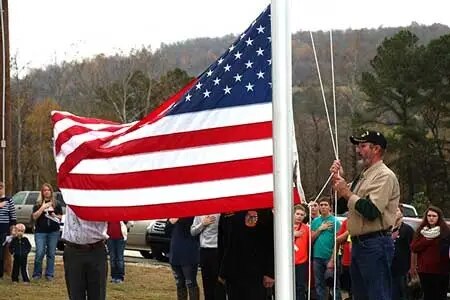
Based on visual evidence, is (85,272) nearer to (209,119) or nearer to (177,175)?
(177,175)

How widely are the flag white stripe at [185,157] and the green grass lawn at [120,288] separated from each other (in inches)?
324

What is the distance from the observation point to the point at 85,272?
345 inches

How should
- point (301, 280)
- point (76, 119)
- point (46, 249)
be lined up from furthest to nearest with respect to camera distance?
point (46, 249) → point (301, 280) → point (76, 119)

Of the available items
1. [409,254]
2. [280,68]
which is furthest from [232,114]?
[409,254]

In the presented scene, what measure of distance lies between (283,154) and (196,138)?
111 cm

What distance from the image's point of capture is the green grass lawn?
13.8m

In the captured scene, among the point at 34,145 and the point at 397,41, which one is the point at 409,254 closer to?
the point at 397,41

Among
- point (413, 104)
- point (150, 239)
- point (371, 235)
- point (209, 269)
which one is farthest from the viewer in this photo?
point (413, 104)

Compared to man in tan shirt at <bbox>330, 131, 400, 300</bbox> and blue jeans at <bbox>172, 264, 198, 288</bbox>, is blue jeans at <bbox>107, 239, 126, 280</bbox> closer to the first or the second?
blue jeans at <bbox>172, 264, 198, 288</bbox>

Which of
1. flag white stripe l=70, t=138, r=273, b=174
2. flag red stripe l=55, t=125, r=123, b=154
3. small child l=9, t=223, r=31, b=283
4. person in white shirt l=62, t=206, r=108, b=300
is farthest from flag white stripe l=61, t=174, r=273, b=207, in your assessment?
small child l=9, t=223, r=31, b=283

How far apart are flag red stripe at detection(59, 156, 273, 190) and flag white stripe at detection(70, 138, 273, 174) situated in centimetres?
3

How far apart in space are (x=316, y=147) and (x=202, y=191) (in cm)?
3727

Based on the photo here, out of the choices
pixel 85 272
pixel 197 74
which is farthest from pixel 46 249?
pixel 197 74

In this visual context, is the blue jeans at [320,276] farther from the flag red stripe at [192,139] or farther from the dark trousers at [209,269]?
the flag red stripe at [192,139]
